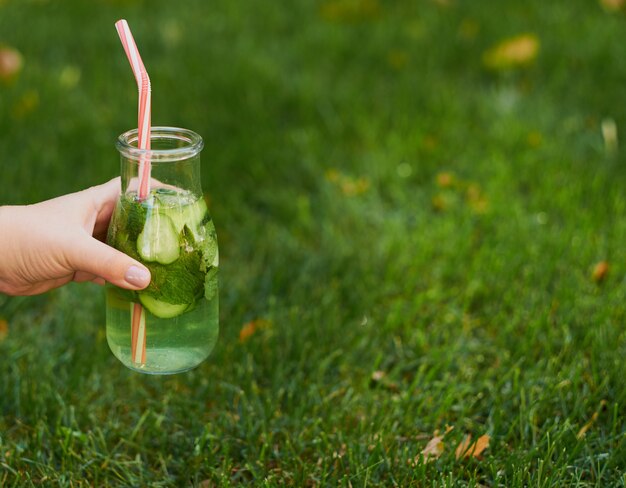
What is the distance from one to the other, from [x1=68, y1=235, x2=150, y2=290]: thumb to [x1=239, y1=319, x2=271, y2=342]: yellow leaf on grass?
0.76 metres

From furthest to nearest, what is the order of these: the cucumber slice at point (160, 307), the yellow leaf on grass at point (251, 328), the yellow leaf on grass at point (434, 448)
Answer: the yellow leaf on grass at point (251, 328)
the yellow leaf on grass at point (434, 448)
the cucumber slice at point (160, 307)

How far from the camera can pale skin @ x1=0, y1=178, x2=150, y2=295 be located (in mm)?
1589

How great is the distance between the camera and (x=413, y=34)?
4.24m

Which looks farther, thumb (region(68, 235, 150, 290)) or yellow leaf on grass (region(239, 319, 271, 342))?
yellow leaf on grass (region(239, 319, 271, 342))

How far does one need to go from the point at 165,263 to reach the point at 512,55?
271 centimetres

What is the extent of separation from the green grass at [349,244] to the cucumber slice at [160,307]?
14.5 inches

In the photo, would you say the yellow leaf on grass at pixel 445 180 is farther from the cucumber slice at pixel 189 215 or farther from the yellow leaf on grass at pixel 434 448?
the cucumber slice at pixel 189 215

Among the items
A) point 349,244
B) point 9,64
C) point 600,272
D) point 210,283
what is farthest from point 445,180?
point 9,64

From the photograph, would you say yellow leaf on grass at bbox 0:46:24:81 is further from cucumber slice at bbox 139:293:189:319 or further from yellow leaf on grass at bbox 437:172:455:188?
cucumber slice at bbox 139:293:189:319

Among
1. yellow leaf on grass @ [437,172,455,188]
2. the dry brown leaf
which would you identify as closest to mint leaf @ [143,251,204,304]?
the dry brown leaf

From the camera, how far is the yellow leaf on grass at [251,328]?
233 cm

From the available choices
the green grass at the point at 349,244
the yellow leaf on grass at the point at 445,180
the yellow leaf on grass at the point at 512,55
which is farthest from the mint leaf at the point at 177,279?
the yellow leaf on grass at the point at 512,55

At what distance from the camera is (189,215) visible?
1.64 metres

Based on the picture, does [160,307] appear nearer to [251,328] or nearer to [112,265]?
[112,265]
